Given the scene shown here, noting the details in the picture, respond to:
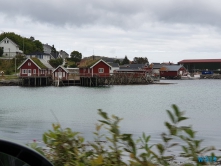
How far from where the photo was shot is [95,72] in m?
62.4

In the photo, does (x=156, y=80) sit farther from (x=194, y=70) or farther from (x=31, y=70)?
(x=194, y=70)

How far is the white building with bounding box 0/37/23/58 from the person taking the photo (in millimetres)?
86625

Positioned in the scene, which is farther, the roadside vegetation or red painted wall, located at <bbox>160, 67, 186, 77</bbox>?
red painted wall, located at <bbox>160, 67, 186, 77</bbox>

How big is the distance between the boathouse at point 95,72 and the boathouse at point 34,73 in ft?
18.0

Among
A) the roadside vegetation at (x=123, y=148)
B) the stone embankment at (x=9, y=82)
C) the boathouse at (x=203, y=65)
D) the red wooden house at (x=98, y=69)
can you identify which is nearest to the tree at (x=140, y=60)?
the boathouse at (x=203, y=65)

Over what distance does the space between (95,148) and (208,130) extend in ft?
51.3

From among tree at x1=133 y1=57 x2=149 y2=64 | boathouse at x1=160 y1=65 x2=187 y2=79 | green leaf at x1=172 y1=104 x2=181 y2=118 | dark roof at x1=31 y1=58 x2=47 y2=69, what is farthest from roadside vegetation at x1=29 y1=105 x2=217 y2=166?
tree at x1=133 y1=57 x2=149 y2=64

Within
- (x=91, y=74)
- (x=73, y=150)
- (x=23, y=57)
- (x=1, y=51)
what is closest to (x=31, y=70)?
(x=91, y=74)

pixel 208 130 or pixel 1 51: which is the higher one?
pixel 1 51

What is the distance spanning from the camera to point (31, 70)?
63156 mm

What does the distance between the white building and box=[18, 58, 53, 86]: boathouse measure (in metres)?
23.1

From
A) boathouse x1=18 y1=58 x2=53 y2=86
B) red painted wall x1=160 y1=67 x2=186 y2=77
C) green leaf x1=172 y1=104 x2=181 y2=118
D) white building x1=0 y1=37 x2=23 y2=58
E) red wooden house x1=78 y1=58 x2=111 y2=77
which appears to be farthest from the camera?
red painted wall x1=160 y1=67 x2=186 y2=77

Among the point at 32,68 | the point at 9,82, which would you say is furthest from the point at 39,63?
the point at 9,82

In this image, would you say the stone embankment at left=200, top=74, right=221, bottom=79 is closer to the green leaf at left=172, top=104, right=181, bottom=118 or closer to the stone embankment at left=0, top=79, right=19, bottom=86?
the stone embankment at left=0, top=79, right=19, bottom=86
